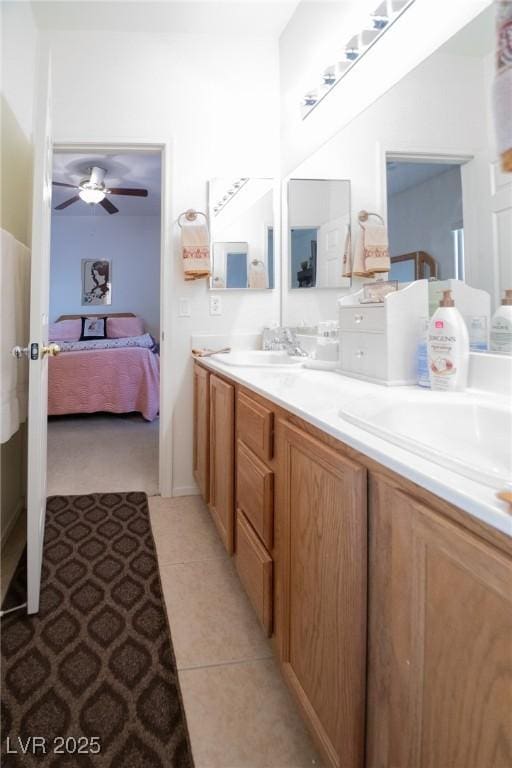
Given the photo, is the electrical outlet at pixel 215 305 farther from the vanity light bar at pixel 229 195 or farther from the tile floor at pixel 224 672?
the tile floor at pixel 224 672

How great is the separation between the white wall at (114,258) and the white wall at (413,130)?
15.6ft

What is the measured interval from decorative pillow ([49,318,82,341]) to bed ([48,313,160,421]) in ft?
4.18

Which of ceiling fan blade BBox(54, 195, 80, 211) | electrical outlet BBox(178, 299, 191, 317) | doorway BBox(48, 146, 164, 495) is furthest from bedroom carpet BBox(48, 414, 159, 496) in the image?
ceiling fan blade BBox(54, 195, 80, 211)

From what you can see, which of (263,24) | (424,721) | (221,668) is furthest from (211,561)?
(263,24)

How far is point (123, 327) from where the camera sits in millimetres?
5777

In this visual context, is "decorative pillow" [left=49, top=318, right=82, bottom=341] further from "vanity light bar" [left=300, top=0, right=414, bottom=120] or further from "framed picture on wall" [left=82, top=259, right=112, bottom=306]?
"vanity light bar" [left=300, top=0, right=414, bottom=120]

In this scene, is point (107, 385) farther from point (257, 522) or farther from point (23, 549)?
Answer: point (257, 522)

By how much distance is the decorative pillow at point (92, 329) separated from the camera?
5613 millimetres

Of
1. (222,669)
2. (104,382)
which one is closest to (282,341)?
(222,669)

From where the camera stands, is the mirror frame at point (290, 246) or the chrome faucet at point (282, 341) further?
the chrome faucet at point (282, 341)

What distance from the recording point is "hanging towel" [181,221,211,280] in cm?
230

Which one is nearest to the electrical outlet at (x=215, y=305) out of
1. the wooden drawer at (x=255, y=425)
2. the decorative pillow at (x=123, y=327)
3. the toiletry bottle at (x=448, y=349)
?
the wooden drawer at (x=255, y=425)

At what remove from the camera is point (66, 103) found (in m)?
2.25

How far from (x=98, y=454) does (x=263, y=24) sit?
116 inches
